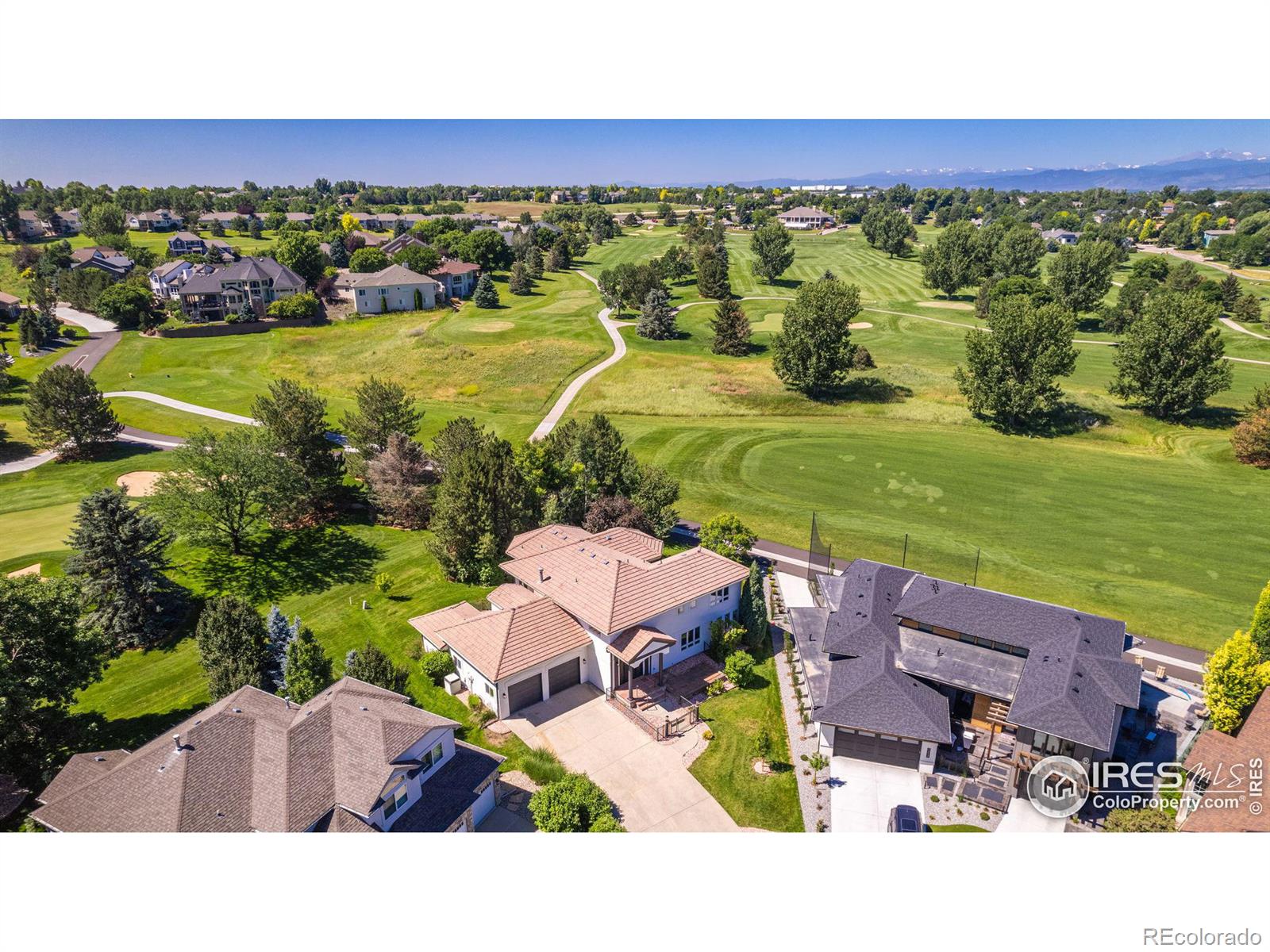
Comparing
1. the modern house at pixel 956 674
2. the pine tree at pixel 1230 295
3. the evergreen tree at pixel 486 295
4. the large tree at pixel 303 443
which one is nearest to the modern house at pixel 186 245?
the evergreen tree at pixel 486 295

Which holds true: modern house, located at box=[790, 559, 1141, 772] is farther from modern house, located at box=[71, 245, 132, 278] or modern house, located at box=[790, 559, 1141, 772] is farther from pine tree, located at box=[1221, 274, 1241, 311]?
modern house, located at box=[71, 245, 132, 278]

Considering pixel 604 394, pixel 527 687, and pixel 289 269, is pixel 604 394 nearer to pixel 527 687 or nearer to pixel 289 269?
pixel 527 687

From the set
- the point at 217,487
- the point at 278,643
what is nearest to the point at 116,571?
the point at 217,487

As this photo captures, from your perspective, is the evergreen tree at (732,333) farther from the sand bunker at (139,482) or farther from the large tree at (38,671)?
the large tree at (38,671)

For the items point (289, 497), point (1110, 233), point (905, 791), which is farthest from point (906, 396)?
point (1110, 233)

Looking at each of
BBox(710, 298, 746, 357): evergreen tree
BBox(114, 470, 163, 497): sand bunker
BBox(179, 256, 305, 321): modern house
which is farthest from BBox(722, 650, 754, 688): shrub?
BBox(179, 256, 305, 321): modern house

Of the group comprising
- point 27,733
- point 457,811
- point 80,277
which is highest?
point 80,277
